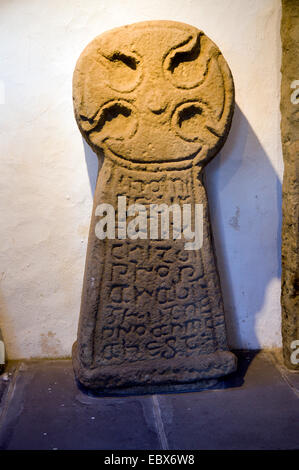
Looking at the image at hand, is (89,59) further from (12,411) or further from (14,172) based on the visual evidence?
(12,411)

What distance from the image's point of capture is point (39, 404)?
6.18 feet

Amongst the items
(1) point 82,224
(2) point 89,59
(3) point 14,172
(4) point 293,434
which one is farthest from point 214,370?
(2) point 89,59

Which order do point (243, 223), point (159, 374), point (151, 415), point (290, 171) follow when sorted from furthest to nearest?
1. point (243, 223)
2. point (290, 171)
3. point (159, 374)
4. point (151, 415)

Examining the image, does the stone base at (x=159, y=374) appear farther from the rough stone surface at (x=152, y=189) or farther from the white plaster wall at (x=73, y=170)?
the white plaster wall at (x=73, y=170)

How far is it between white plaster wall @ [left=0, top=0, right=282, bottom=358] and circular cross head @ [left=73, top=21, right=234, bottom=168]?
27cm

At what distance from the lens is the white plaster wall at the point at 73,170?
2.03 m

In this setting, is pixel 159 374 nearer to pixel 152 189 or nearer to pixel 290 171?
pixel 152 189

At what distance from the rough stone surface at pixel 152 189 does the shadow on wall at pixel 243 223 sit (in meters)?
0.29

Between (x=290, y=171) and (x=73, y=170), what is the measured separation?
1.02 metres

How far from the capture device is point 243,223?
2250mm

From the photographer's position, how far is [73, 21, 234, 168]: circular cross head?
181 centimetres

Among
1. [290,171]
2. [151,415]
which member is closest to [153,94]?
[290,171]

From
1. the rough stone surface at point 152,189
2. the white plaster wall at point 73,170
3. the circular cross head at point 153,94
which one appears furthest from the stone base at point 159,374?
the circular cross head at point 153,94

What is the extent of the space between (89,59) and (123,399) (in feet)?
4.71
